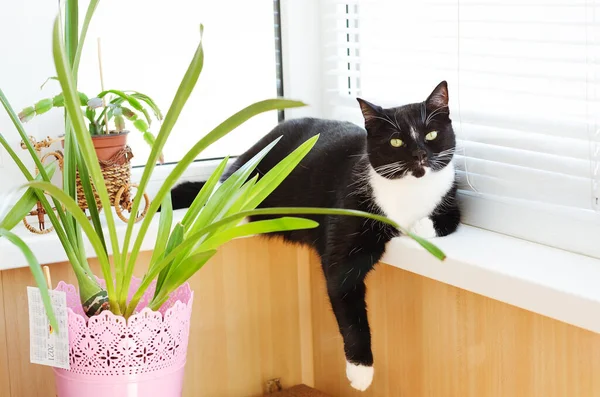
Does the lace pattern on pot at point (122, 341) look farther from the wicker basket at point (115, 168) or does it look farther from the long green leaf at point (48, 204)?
the wicker basket at point (115, 168)

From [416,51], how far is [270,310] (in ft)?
2.46

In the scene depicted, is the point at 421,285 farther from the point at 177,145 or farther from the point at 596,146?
the point at 177,145

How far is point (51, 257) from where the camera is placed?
5.39 ft

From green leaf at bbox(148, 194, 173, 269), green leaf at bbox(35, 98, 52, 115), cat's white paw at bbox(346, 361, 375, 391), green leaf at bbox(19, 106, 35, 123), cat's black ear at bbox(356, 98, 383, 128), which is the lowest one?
cat's white paw at bbox(346, 361, 375, 391)

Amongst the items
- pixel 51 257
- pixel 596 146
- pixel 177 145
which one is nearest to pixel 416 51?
pixel 596 146

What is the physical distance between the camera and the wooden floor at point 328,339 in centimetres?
144

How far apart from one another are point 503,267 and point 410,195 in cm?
28

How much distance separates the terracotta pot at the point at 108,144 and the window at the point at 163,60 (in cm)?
22

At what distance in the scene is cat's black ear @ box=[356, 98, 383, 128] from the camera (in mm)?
1578

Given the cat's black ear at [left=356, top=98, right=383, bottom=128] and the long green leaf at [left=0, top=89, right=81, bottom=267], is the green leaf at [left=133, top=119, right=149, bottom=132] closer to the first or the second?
the long green leaf at [left=0, top=89, right=81, bottom=267]

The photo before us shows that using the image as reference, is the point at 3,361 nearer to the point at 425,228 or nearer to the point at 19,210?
the point at 19,210

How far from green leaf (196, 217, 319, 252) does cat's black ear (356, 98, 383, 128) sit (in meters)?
0.37

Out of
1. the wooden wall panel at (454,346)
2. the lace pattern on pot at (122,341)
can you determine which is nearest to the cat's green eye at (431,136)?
the wooden wall panel at (454,346)

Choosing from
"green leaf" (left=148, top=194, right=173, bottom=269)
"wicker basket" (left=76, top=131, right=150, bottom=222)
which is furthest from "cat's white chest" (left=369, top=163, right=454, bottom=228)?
"wicker basket" (left=76, top=131, right=150, bottom=222)
